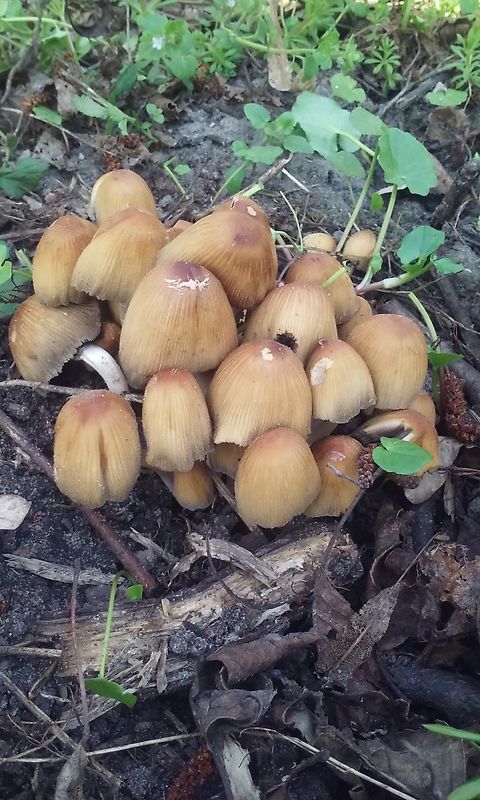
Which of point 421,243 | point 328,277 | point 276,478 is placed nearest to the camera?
point 276,478

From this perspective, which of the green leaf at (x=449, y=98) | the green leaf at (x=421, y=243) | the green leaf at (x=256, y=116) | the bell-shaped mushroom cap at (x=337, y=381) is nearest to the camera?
the bell-shaped mushroom cap at (x=337, y=381)

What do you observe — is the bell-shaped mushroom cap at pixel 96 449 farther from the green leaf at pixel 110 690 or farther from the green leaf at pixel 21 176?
the green leaf at pixel 21 176

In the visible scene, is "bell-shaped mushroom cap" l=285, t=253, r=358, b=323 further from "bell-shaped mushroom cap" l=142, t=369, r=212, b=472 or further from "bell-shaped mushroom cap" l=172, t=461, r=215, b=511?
"bell-shaped mushroom cap" l=172, t=461, r=215, b=511

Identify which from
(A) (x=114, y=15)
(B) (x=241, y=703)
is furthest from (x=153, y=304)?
(A) (x=114, y=15)

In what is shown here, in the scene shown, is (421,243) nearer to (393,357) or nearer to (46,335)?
(393,357)

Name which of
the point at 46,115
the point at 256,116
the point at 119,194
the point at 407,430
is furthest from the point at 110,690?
the point at 46,115

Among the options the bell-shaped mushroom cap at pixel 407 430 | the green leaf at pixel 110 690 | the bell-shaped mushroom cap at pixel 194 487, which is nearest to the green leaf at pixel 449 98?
the bell-shaped mushroom cap at pixel 407 430

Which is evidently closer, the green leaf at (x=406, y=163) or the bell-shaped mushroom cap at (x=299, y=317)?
the bell-shaped mushroom cap at (x=299, y=317)

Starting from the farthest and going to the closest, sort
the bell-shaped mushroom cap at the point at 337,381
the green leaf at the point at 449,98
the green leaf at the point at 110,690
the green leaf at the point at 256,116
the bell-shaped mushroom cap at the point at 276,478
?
the green leaf at the point at 449,98, the green leaf at the point at 256,116, the bell-shaped mushroom cap at the point at 337,381, the bell-shaped mushroom cap at the point at 276,478, the green leaf at the point at 110,690
